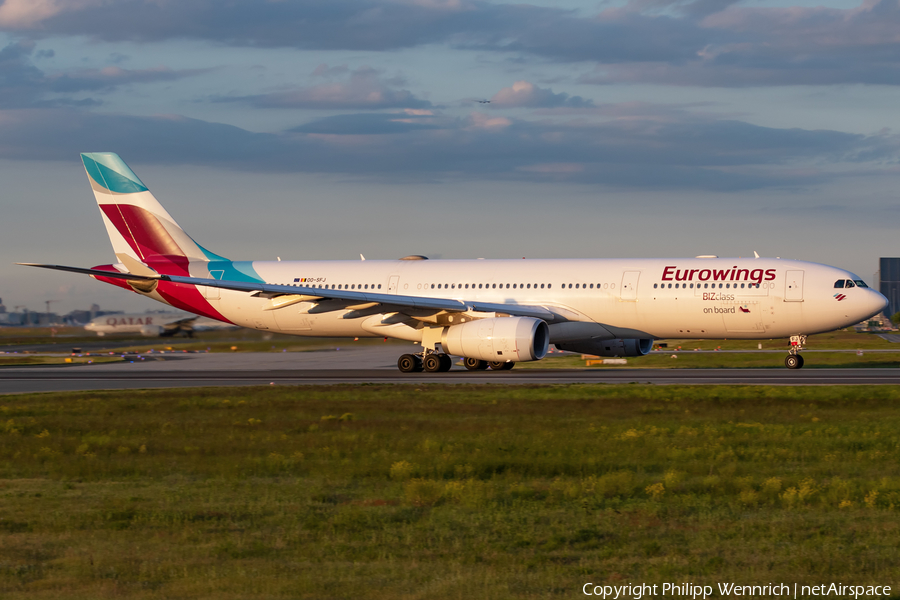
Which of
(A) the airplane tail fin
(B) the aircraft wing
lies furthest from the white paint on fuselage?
(A) the airplane tail fin

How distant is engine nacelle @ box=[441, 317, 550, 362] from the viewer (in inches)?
1238

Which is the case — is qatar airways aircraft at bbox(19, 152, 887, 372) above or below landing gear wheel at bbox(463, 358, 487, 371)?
above

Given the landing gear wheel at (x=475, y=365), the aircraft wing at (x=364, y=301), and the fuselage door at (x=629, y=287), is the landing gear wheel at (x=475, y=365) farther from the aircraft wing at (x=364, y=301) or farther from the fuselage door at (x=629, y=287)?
the fuselage door at (x=629, y=287)

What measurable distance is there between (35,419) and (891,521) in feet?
53.0

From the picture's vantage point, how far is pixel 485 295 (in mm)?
36125

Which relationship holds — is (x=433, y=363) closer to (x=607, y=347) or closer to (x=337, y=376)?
(x=337, y=376)

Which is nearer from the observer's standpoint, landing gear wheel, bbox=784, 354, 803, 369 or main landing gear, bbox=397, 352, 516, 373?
landing gear wheel, bbox=784, 354, 803, 369

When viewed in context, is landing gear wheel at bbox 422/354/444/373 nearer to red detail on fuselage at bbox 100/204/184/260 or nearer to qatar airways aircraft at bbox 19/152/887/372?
qatar airways aircraft at bbox 19/152/887/372

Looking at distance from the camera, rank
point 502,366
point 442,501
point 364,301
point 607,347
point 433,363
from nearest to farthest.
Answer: point 442,501
point 364,301
point 433,363
point 607,347
point 502,366

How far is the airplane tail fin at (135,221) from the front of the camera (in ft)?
134

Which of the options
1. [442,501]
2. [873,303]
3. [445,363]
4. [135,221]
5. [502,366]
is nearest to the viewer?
[442,501]

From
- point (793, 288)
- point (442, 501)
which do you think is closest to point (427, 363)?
point (793, 288)

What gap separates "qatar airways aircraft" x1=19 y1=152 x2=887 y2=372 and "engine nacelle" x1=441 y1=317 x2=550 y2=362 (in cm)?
4

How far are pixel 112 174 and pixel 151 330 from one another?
675 inches
